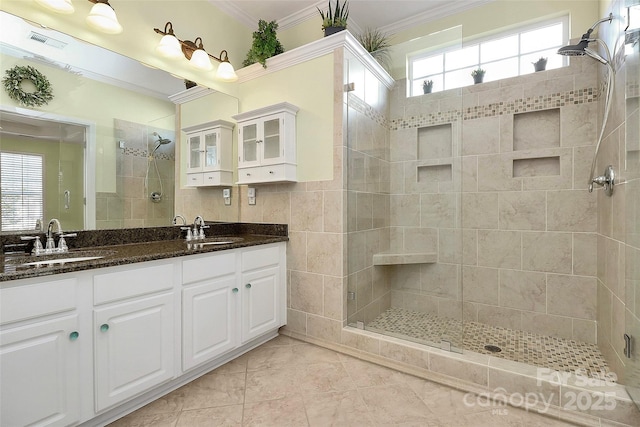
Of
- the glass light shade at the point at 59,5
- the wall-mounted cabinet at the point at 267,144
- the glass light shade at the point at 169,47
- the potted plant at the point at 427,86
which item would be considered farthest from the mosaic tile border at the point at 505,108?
the glass light shade at the point at 59,5

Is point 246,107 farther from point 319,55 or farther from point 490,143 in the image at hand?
point 490,143

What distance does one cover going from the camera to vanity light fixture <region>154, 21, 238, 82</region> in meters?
2.24

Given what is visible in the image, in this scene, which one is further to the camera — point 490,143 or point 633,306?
point 490,143

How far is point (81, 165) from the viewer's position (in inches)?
72.6

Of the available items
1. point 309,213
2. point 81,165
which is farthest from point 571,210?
point 81,165

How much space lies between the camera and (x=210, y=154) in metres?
2.65

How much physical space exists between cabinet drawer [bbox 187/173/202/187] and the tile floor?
1.42 meters

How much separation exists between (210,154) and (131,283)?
1.42 metres

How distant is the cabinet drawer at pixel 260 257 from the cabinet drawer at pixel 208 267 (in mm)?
108

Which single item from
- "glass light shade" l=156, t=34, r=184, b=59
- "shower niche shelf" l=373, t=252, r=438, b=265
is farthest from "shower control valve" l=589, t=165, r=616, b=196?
"glass light shade" l=156, t=34, r=184, b=59

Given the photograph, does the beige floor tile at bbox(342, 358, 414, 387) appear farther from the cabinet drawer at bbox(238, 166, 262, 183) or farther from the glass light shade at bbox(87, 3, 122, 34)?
the glass light shade at bbox(87, 3, 122, 34)

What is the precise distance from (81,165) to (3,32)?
0.73 m

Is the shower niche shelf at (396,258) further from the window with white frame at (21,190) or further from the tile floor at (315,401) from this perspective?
the window with white frame at (21,190)

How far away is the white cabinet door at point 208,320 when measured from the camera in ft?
5.87
